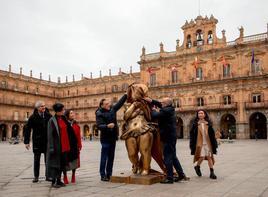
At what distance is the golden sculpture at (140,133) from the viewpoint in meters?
6.50

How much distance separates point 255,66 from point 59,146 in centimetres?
3499

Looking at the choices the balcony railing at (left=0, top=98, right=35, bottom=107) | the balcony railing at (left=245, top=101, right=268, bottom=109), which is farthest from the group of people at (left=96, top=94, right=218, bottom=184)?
the balcony railing at (left=0, top=98, right=35, bottom=107)

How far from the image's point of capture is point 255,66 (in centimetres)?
3753

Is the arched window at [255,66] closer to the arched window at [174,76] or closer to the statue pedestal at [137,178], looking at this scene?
the arched window at [174,76]

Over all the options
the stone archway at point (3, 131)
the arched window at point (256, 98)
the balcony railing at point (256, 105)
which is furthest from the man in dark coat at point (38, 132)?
the stone archway at point (3, 131)

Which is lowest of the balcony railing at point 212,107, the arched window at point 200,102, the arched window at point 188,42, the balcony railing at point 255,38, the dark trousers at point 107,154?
the dark trousers at point 107,154

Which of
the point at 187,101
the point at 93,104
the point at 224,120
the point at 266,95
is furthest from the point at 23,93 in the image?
the point at 266,95

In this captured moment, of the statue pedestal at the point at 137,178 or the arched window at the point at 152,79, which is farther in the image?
the arched window at the point at 152,79

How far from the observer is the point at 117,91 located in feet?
180

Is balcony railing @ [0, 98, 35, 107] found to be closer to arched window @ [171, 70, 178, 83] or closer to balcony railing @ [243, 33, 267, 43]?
arched window @ [171, 70, 178, 83]

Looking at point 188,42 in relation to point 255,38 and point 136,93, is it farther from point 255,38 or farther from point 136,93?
point 136,93

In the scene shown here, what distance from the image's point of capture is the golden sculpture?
21.3 feet

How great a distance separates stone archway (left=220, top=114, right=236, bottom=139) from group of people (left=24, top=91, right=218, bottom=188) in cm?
3325

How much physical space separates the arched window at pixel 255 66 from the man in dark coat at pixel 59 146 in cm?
3427
